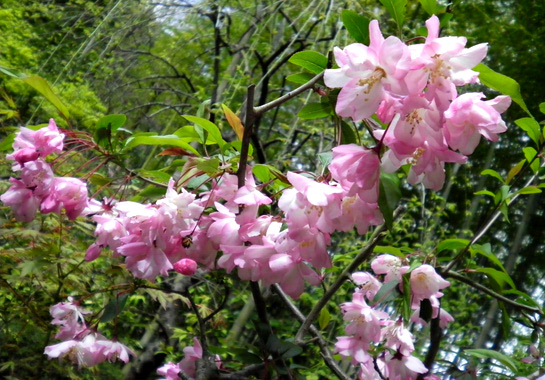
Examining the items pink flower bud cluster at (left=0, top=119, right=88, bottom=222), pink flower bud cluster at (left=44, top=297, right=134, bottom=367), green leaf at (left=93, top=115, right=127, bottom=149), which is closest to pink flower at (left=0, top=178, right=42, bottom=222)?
pink flower bud cluster at (left=0, top=119, right=88, bottom=222)

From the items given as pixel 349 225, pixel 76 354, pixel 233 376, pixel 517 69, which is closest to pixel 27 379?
pixel 76 354

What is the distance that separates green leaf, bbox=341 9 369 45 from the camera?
1.66 feet

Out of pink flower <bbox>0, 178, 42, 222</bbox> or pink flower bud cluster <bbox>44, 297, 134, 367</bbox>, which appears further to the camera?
pink flower bud cluster <bbox>44, 297, 134, 367</bbox>

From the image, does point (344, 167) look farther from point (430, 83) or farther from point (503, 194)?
point (503, 194)

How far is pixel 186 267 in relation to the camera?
1.92 ft

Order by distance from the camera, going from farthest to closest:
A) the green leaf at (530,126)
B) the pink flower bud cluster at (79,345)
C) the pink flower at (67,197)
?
1. the pink flower bud cluster at (79,345)
2. the green leaf at (530,126)
3. the pink flower at (67,197)

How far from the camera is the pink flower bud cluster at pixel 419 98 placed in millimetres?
397

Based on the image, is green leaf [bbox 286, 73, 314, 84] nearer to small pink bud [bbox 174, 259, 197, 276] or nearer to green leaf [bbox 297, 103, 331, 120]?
green leaf [bbox 297, 103, 331, 120]

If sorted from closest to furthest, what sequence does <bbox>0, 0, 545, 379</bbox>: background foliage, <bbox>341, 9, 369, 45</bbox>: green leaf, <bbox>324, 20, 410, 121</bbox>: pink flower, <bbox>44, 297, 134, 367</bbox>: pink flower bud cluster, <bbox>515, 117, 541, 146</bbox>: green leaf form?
<bbox>324, 20, 410, 121</bbox>: pink flower → <bbox>341, 9, 369, 45</bbox>: green leaf → <bbox>515, 117, 541, 146</bbox>: green leaf → <bbox>44, 297, 134, 367</bbox>: pink flower bud cluster → <bbox>0, 0, 545, 379</bbox>: background foliage

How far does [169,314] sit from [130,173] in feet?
4.19

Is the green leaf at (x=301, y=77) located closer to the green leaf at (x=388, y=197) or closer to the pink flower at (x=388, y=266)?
the green leaf at (x=388, y=197)

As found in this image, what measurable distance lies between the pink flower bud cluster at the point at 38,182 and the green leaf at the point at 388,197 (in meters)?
0.36

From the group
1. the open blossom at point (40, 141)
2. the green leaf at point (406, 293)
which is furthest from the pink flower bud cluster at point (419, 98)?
the open blossom at point (40, 141)

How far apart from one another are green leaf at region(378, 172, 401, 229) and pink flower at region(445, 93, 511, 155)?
0.06 metres
